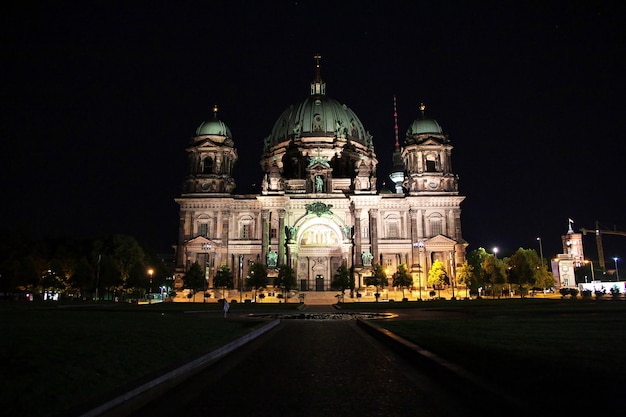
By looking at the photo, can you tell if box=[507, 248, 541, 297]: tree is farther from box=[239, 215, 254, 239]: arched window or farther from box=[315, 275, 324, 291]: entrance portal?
box=[239, 215, 254, 239]: arched window

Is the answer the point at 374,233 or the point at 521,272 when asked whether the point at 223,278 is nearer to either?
the point at 374,233

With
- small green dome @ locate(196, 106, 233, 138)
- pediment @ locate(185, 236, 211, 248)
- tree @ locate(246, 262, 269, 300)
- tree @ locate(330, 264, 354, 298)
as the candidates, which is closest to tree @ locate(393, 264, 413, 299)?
tree @ locate(330, 264, 354, 298)

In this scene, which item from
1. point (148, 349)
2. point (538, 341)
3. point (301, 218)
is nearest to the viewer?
point (148, 349)

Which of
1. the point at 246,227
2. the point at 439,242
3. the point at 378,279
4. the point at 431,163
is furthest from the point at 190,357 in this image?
the point at 431,163

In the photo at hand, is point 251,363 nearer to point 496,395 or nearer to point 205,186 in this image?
point 496,395

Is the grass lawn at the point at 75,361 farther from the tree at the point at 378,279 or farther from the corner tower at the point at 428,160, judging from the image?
the corner tower at the point at 428,160

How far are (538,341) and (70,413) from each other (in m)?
12.5

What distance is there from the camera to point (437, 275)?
73688 millimetres

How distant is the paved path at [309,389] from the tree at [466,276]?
192ft

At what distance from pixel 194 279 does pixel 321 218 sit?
926 inches

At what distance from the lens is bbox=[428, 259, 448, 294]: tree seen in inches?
2889

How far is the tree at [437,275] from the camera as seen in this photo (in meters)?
73.4

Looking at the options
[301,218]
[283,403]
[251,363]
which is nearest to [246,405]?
[283,403]

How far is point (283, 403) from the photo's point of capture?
28.5 ft
